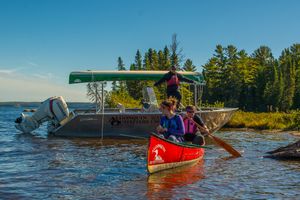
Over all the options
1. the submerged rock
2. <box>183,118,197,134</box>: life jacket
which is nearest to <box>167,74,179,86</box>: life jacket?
<box>183,118,197,134</box>: life jacket

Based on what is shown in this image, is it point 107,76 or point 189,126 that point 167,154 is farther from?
point 107,76

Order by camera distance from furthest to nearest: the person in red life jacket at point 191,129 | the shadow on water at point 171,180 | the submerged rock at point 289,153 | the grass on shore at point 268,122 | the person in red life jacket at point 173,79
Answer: the grass on shore at point 268,122 < the person in red life jacket at point 173,79 < the submerged rock at point 289,153 < the person in red life jacket at point 191,129 < the shadow on water at point 171,180

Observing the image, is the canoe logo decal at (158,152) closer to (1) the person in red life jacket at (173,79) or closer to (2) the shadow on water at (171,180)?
(2) the shadow on water at (171,180)

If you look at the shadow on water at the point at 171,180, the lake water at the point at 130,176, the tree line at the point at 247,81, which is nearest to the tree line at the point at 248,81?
the tree line at the point at 247,81

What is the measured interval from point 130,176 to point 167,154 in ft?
3.59

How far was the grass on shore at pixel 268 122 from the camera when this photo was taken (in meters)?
23.8

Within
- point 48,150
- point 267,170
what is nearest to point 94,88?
point 48,150

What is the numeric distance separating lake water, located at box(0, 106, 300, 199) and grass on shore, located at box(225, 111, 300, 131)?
28.4ft

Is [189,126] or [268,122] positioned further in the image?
[268,122]

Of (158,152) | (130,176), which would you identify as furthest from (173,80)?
(130,176)

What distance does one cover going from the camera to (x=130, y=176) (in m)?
10.3

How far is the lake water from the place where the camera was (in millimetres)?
8500

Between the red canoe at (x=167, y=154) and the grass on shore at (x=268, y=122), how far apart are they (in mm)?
13438

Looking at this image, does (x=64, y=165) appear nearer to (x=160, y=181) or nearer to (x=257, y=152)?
(x=160, y=181)
